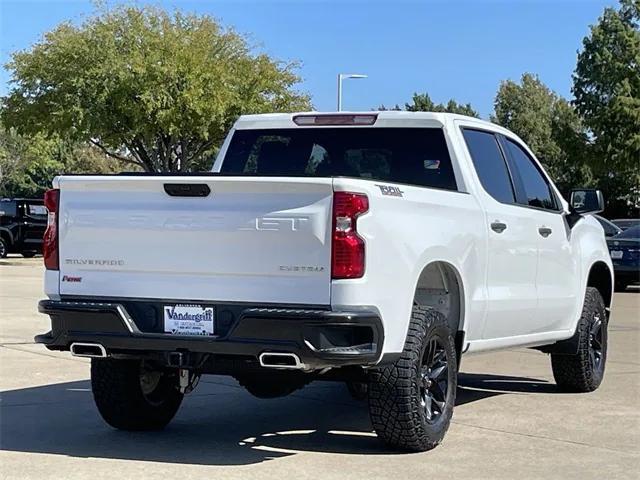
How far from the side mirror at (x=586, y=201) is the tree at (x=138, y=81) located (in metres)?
23.2

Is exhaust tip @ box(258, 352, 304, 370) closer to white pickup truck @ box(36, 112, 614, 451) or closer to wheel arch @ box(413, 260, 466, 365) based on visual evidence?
white pickup truck @ box(36, 112, 614, 451)

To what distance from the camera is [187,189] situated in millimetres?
6094

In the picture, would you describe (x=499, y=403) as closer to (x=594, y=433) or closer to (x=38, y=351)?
(x=594, y=433)

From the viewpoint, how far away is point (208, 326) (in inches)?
237

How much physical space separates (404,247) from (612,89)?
4618 cm

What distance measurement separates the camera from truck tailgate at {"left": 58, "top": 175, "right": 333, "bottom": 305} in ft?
19.0

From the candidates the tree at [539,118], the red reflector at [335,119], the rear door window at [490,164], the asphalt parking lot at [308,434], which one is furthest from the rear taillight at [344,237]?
the tree at [539,118]

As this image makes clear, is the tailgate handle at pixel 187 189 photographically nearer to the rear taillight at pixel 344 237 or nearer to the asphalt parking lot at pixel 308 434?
the rear taillight at pixel 344 237

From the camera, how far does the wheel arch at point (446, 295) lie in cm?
697

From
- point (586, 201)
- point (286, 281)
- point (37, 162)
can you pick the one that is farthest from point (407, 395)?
point (37, 162)

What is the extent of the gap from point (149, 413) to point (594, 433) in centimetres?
307

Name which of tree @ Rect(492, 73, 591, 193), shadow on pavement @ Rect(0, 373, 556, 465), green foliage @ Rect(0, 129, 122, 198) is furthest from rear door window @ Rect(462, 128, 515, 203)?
tree @ Rect(492, 73, 591, 193)

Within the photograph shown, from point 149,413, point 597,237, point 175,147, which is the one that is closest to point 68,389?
point 149,413

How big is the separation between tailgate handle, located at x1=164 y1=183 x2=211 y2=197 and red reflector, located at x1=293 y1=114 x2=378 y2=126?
2137mm
